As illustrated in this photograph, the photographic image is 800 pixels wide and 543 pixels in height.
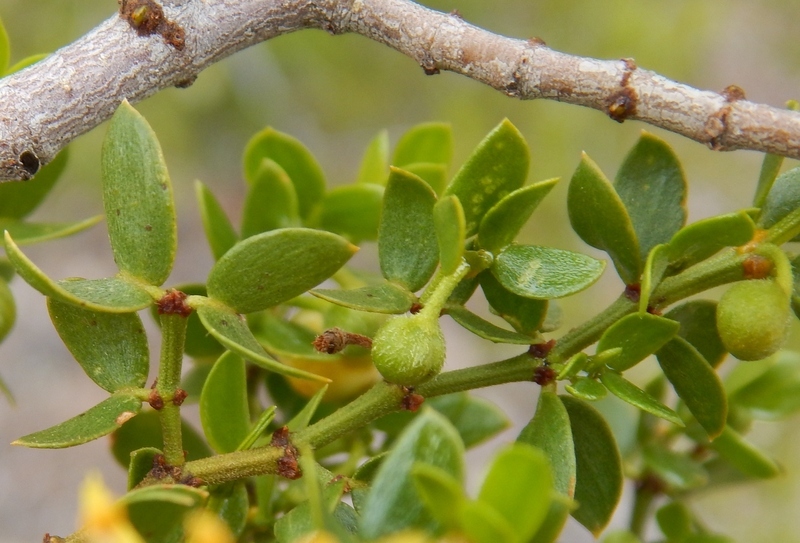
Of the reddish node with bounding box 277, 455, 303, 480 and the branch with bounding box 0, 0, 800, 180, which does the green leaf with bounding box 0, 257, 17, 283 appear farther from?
the reddish node with bounding box 277, 455, 303, 480

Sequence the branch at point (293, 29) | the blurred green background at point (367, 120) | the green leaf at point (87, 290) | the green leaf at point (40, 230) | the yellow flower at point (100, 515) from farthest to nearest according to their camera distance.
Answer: the blurred green background at point (367, 120), the green leaf at point (40, 230), the branch at point (293, 29), the green leaf at point (87, 290), the yellow flower at point (100, 515)

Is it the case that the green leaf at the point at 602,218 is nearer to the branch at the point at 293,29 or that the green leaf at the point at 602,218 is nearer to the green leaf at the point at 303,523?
the branch at the point at 293,29

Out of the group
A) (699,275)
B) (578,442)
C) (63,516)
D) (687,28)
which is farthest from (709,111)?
(687,28)

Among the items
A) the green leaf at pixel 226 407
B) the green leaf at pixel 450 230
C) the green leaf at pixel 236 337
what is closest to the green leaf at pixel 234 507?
the green leaf at pixel 226 407

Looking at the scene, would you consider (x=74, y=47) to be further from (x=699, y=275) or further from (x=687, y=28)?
(x=687, y=28)

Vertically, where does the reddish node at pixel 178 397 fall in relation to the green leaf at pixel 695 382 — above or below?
below

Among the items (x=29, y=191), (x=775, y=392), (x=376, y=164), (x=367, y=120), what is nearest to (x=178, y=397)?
(x=29, y=191)

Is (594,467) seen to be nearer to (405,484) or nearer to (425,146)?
(405,484)

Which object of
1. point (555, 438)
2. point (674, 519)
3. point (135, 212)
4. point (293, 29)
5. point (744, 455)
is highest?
point (293, 29)
